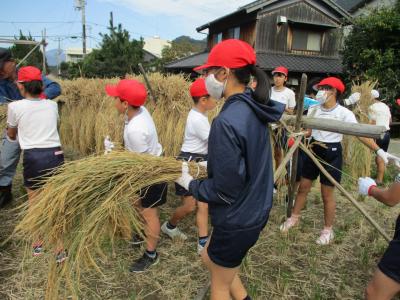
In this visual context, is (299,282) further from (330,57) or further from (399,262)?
(330,57)

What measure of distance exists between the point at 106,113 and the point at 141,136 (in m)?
3.34

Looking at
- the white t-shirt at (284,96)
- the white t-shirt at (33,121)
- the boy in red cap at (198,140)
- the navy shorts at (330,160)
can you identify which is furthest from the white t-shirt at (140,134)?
the white t-shirt at (284,96)

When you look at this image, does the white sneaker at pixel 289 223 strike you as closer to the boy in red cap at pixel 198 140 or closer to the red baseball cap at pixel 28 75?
the boy in red cap at pixel 198 140

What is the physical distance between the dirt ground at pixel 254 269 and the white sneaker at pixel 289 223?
69 millimetres

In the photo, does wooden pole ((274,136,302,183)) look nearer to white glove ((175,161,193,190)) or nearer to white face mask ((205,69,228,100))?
white glove ((175,161,193,190))

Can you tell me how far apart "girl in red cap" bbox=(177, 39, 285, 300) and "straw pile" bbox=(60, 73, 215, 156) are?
1.69 m

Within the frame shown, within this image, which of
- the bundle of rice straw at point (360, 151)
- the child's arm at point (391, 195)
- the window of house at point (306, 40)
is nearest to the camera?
the child's arm at point (391, 195)

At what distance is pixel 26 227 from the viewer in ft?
6.12

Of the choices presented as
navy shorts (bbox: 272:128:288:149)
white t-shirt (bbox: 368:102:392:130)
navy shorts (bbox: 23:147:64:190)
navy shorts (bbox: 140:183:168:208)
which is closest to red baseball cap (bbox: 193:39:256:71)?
navy shorts (bbox: 140:183:168:208)

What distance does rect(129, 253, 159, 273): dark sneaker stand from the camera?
8.71 feet

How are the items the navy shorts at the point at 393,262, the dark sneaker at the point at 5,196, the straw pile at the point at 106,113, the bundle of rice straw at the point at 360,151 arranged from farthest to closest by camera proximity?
the bundle of rice straw at the point at 360,151
the straw pile at the point at 106,113
the dark sneaker at the point at 5,196
the navy shorts at the point at 393,262

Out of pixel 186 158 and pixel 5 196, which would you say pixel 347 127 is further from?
pixel 5 196

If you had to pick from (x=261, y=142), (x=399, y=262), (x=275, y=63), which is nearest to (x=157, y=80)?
(x=261, y=142)

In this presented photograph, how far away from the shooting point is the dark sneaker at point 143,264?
8.71 ft
